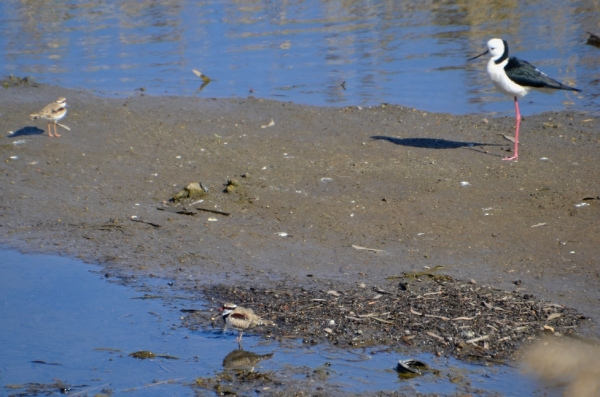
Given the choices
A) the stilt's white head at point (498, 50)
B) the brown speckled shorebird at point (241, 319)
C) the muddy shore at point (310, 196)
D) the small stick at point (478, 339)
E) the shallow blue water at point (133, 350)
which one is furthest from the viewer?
the stilt's white head at point (498, 50)

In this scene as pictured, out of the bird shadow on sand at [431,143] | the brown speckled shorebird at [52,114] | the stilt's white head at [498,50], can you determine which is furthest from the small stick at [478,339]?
the brown speckled shorebird at [52,114]

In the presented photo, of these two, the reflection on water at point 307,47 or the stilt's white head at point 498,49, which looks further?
the reflection on water at point 307,47

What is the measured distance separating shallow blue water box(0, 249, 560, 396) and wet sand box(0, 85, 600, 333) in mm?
554

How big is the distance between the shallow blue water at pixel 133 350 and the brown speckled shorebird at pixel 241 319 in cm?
9

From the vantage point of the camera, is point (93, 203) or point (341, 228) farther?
point (93, 203)

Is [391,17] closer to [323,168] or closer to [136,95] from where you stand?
[136,95]

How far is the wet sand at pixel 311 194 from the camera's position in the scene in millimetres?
6230

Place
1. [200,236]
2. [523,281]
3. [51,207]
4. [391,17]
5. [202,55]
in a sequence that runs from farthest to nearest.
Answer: [391,17] → [202,55] → [51,207] → [200,236] → [523,281]

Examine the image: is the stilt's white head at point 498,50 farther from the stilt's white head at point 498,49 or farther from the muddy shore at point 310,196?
the muddy shore at point 310,196

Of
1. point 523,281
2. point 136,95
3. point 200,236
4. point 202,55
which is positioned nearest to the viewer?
point 523,281

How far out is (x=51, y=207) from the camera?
7.59 meters

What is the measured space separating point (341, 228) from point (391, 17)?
12993mm

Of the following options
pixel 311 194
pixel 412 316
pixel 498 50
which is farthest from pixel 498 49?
Result: pixel 412 316

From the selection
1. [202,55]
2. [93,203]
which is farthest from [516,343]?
[202,55]
